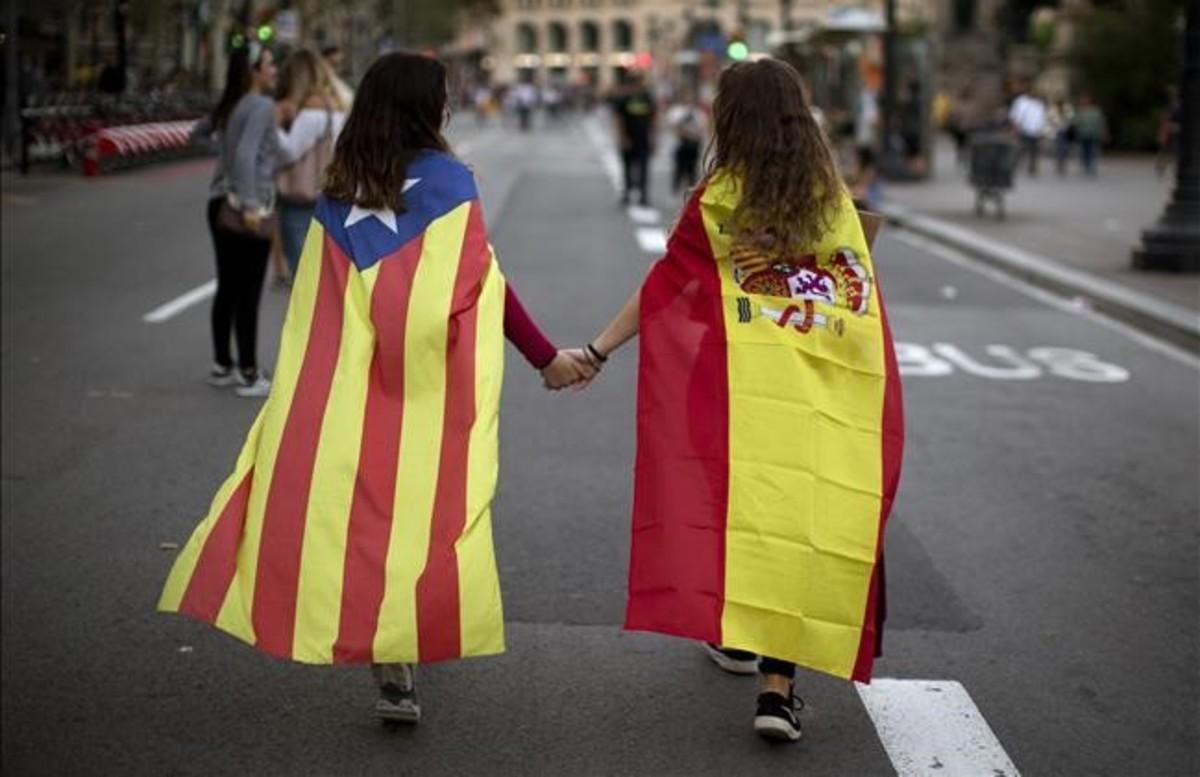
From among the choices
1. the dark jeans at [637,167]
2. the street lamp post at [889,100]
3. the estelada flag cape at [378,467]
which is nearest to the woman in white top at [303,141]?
the estelada flag cape at [378,467]

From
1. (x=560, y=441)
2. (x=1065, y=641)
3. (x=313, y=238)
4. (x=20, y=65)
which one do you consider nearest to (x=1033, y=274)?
(x=560, y=441)

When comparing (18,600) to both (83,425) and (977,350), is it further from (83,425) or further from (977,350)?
(977,350)

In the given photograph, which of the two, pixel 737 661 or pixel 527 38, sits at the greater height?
pixel 527 38

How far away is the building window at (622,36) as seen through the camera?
593ft

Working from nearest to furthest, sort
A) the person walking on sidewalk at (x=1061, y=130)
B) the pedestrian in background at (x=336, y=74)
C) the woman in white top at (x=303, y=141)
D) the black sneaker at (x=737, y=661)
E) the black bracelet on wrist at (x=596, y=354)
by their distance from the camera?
the black bracelet on wrist at (x=596, y=354)
the black sneaker at (x=737, y=661)
the woman in white top at (x=303, y=141)
the pedestrian in background at (x=336, y=74)
the person walking on sidewalk at (x=1061, y=130)

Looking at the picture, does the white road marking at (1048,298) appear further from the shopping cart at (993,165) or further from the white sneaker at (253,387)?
the white sneaker at (253,387)

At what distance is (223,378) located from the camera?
10.2 metres

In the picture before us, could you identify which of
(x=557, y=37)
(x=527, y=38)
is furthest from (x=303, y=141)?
(x=527, y=38)

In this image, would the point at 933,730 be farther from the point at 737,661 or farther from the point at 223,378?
the point at 223,378

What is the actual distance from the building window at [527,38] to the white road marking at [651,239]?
544ft

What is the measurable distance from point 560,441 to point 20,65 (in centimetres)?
2399

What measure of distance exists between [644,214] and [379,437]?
19924 mm

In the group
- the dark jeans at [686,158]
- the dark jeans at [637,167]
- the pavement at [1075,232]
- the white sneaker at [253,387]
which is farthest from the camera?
the dark jeans at [686,158]

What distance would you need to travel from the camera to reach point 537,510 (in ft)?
24.6
